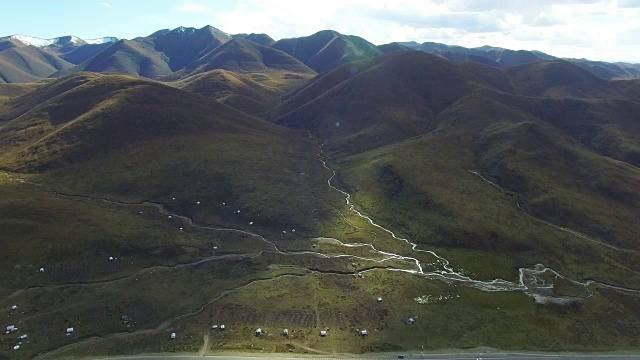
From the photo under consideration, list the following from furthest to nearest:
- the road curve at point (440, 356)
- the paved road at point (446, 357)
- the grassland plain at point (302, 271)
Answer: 1. the grassland plain at point (302, 271)
2. the road curve at point (440, 356)
3. the paved road at point (446, 357)

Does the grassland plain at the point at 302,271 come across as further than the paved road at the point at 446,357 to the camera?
Yes

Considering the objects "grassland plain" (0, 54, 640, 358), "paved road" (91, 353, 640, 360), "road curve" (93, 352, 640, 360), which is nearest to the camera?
"paved road" (91, 353, 640, 360)

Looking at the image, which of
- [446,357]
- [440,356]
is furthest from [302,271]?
[446,357]

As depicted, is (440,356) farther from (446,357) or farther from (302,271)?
(302,271)

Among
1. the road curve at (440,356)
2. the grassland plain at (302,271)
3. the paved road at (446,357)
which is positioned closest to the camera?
the paved road at (446,357)

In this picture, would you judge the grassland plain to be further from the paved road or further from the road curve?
the paved road

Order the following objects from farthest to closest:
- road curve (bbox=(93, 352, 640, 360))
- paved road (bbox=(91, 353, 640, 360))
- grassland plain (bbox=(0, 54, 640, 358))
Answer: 1. grassland plain (bbox=(0, 54, 640, 358))
2. road curve (bbox=(93, 352, 640, 360))
3. paved road (bbox=(91, 353, 640, 360))

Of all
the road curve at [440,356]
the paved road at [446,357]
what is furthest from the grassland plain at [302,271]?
the paved road at [446,357]

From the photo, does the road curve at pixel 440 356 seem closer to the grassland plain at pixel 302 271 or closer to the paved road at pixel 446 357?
the paved road at pixel 446 357

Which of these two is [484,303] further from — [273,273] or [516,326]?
[273,273]

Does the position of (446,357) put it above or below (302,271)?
below

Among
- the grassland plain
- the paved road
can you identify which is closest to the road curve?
the paved road
